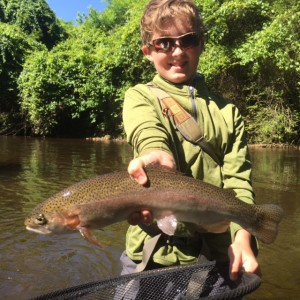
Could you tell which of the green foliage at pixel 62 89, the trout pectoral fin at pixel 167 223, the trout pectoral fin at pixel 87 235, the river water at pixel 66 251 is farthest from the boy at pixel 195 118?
the green foliage at pixel 62 89

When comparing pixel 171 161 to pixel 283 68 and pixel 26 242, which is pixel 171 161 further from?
pixel 283 68

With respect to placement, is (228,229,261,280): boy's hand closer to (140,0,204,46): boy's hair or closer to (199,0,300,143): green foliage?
(140,0,204,46): boy's hair

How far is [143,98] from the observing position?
2270 mm

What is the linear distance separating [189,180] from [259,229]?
0.45m

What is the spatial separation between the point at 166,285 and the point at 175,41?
1.21 meters

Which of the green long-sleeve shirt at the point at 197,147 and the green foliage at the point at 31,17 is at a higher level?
the green foliage at the point at 31,17

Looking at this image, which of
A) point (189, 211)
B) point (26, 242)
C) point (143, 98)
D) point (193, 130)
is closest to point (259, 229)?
point (189, 211)

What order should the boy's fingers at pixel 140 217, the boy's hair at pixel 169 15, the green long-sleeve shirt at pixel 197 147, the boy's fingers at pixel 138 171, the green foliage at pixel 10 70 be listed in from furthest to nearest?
the green foliage at pixel 10 70 < the boy's hair at pixel 169 15 < the green long-sleeve shirt at pixel 197 147 < the boy's fingers at pixel 140 217 < the boy's fingers at pixel 138 171

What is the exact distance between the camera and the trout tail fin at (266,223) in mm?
2092

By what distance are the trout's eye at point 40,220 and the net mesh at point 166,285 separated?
1.39 feet

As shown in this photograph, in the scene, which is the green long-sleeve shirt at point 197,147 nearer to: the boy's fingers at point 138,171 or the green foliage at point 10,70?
the boy's fingers at point 138,171

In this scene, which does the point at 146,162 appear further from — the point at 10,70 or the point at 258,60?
the point at 10,70

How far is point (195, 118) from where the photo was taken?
7.55 feet

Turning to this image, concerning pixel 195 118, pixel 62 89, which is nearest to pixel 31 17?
pixel 62 89
